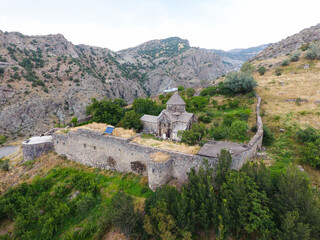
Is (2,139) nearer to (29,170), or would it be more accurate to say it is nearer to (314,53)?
(29,170)

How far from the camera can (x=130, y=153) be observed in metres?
14.6

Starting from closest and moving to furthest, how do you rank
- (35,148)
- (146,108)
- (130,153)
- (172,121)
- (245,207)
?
(245,207)
(130,153)
(35,148)
(172,121)
(146,108)

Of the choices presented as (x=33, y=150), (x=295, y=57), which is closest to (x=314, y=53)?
(x=295, y=57)

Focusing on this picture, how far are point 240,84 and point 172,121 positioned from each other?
1826 centimetres

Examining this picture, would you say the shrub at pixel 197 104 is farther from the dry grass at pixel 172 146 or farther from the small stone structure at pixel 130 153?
the dry grass at pixel 172 146

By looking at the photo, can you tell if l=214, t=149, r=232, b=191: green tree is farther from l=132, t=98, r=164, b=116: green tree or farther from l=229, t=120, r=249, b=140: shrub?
l=132, t=98, r=164, b=116: green tree

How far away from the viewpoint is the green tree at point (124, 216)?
9.52 meters

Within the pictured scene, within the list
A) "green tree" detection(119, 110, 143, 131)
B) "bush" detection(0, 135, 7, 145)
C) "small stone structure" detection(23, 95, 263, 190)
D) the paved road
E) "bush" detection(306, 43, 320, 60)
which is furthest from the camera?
"bush" detection(0, 135, 7, 145)

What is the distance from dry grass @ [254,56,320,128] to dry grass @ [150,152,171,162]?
716 inches

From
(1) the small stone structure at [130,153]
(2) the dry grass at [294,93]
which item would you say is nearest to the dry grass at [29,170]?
(1) the small stone structure at [130,153]

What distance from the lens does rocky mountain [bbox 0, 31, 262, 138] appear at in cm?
4888

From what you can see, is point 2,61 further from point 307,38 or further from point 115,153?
point 307,38

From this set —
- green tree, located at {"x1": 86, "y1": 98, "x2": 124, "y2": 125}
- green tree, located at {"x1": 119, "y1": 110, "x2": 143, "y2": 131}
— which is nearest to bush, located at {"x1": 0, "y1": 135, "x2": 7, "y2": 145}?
green tree, located at {"x1": 86, "y1": 98, "x2": 124, "y2": 125}

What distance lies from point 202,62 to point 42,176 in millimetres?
118643
